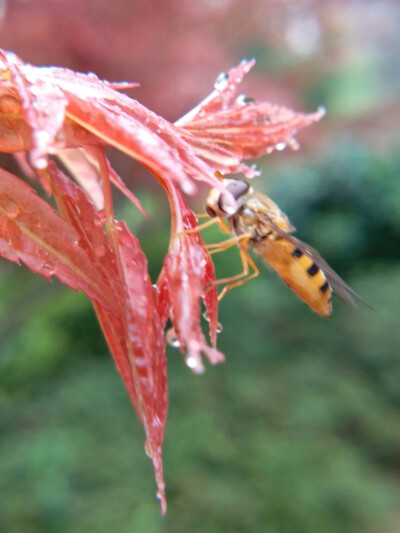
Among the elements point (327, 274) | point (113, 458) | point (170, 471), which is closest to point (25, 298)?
point (113, 458)

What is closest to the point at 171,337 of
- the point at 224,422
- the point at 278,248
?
the point at 278,248

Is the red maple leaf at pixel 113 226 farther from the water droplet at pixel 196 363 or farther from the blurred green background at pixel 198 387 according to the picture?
the blurred green background at pixel 198 387

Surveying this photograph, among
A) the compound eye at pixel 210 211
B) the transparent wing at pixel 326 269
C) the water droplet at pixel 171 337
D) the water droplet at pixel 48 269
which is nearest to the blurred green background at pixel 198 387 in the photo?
the transparent wing at pixel 326 269

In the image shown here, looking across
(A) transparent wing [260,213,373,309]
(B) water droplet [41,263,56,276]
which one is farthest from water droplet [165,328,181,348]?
(A) transparent wing [260,213,373,309]

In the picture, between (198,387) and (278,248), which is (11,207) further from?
(198,387)

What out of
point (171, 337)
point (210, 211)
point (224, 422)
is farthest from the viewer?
point (224, 422)
